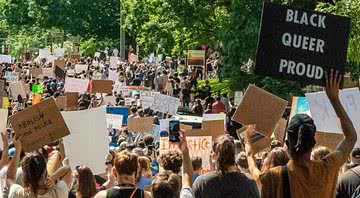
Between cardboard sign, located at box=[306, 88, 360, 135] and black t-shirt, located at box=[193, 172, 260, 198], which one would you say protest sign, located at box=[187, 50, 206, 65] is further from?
black t-shirt, located at box=[193, 172, 260, 198]

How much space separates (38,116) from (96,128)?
108cm

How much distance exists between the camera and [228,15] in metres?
27.3

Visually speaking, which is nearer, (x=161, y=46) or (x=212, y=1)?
(x=212, y=1)

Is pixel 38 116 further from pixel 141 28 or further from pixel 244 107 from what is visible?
pixel 141 28

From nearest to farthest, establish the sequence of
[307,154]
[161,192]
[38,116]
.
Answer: [307,154]
[161,192]
[38,116]

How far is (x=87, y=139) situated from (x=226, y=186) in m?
4.04

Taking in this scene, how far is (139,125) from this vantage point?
14.6 meters

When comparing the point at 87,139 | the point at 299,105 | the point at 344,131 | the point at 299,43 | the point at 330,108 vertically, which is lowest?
the point at 87,139

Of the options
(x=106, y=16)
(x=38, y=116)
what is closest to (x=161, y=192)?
(x=38, y=116)

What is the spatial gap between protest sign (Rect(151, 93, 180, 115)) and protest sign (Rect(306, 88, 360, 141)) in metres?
8.92

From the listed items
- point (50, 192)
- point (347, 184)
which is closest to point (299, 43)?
point (347, 184)

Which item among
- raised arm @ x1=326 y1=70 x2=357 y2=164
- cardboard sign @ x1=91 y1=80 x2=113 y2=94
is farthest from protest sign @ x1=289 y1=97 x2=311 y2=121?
cardboard sign @ x1=91 y1=80 x2=113 y2=94

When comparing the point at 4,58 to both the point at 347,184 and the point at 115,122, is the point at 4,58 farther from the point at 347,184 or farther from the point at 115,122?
the point at 347,184

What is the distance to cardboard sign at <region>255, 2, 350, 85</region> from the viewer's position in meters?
6.67
